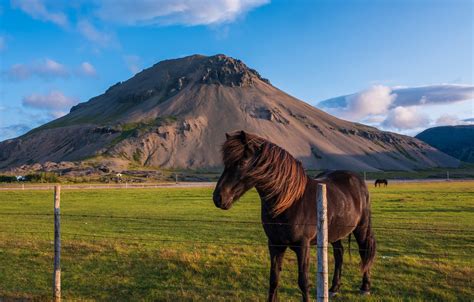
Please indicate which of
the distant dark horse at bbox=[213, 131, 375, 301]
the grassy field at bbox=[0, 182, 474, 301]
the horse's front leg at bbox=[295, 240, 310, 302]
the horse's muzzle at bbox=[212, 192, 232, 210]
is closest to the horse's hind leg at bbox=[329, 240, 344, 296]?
the grassy field at bbox=[0, 182, 474, 301]

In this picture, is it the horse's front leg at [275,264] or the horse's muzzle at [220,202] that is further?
the horse's front leg at [275,264]

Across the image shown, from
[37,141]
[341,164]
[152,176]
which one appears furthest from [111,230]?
[37,141]

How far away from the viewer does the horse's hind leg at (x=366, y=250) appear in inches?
372

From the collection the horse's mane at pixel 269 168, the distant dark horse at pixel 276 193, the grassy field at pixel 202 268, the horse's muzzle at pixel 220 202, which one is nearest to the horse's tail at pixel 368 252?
the grassy field at pixel 202 268

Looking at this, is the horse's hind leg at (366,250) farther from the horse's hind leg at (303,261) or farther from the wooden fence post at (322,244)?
the wooden fence post at (322,244)

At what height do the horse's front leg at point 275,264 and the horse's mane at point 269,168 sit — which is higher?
the horse's mane at point 269,168

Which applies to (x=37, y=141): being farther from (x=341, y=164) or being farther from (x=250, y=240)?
(x=250, y=240)

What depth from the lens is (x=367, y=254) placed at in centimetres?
955

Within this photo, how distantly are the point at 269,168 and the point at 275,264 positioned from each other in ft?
6.28

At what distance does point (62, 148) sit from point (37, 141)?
20.7 meters

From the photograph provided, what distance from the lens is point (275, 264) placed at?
7.68 meters

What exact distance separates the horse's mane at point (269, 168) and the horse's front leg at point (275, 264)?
2.47 feet

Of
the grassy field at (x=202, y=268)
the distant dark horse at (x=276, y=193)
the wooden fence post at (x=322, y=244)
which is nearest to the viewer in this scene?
the wooden fence post at (x=322, y=244)

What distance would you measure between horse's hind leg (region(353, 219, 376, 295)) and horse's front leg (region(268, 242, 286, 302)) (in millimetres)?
2664
